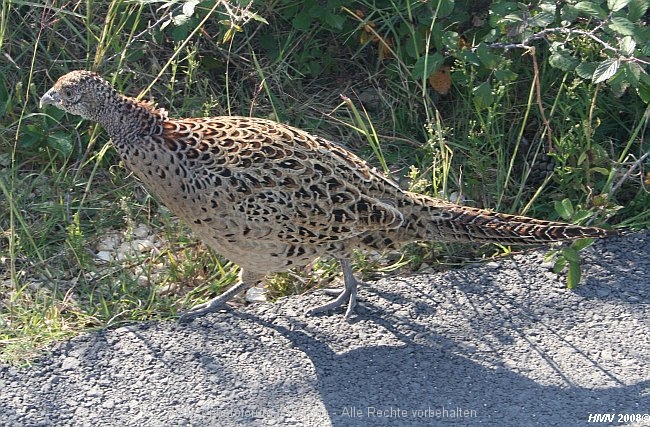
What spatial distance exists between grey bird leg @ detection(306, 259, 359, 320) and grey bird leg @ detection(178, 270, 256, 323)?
328mm

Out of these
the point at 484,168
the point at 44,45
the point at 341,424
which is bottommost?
the point at 341,424

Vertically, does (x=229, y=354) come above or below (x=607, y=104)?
below

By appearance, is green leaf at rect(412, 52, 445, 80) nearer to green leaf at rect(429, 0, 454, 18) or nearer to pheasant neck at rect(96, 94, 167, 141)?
green leaf at rect(429, 0, 454, 18)

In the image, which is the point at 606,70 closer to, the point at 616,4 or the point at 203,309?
the point at 616,4

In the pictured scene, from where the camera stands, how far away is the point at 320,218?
166 inches

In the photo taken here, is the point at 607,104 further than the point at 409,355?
Yes

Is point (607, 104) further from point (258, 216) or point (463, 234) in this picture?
point (258, 216)

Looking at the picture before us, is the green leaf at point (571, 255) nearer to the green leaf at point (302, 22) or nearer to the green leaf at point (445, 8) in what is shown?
the green leaf at point (445, 8)

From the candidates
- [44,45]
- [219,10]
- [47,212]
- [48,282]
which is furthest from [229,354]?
[44,45]

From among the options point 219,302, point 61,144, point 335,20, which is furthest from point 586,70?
point 61,144

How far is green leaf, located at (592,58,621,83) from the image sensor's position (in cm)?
432

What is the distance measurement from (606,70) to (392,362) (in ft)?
5.26

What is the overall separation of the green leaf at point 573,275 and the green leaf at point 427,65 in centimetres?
127

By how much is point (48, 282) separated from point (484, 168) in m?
2.22
